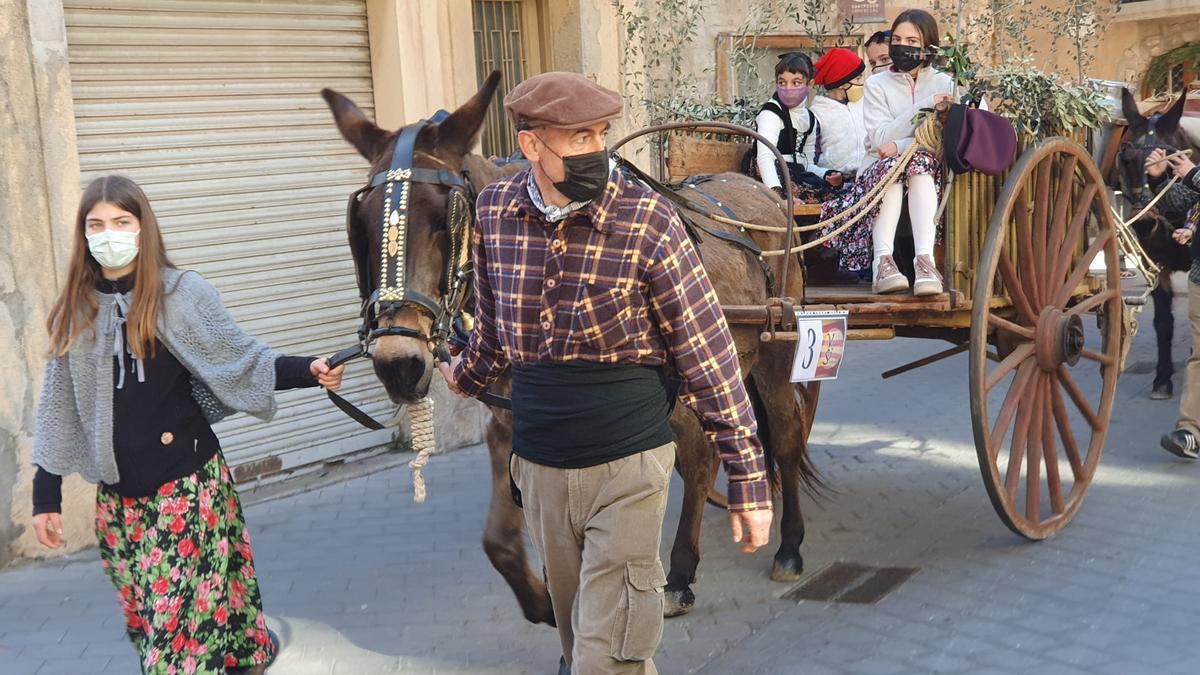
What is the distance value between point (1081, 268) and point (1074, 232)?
0.18 m

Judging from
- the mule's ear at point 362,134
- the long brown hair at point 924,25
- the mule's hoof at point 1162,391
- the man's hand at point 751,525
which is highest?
the long brown hair at point 924,25

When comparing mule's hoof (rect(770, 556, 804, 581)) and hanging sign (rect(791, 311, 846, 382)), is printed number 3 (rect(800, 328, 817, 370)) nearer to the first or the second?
hanging sign (rect(791, 311, 846, 382))

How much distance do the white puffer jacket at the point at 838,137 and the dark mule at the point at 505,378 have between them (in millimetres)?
886

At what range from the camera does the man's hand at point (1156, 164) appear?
7.85 meters

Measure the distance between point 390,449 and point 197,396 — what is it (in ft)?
14.4

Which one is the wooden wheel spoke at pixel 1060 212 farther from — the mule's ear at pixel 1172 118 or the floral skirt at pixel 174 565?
the floral skirt at pixel 174 565

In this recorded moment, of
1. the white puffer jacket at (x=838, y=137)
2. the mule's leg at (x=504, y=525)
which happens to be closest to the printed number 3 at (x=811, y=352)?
the mule's leg at (x=504, y=525)

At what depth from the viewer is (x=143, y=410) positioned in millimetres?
3604

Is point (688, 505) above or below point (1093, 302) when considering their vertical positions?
below

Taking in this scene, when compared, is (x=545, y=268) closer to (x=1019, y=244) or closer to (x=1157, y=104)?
(x=1019, y=244)

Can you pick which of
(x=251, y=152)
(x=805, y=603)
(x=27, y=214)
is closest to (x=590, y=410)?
(x=805, y=603)

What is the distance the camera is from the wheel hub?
556cm

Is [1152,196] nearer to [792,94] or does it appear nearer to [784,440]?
[792,94]

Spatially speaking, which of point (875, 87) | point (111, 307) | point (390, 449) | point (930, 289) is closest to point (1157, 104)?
point (875, 87)
